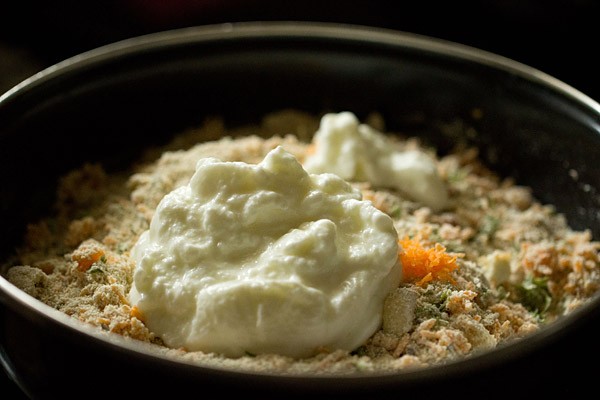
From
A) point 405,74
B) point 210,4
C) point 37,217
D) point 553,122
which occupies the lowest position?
point 37,217

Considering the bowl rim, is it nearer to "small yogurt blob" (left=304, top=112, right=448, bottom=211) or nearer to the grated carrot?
"small yogurt blob" (left=304, top=112, right=448, bottom=211)

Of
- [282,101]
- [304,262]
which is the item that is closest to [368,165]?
[282,101]

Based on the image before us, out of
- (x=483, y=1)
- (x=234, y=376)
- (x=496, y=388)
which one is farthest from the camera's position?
(x=483, y=1)

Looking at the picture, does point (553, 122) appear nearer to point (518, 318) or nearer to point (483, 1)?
point (518, 318)

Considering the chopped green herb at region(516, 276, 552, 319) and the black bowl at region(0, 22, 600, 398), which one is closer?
the chopped green herb at region(516, 276, 552, 319)

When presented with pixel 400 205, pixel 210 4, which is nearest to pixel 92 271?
pixel 400 205

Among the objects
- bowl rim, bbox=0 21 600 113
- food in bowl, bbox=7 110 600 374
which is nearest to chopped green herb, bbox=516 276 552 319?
food in bowl, bbox=7 110 600 374

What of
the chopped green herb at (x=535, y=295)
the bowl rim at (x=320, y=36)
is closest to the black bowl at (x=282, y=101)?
the bowl rim at (x=320, y=36)

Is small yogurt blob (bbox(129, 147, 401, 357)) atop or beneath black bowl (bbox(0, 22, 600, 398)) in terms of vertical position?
beneath
